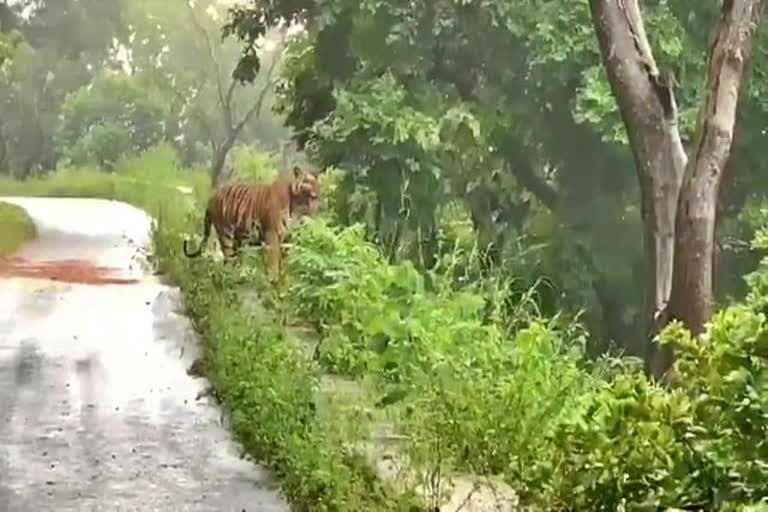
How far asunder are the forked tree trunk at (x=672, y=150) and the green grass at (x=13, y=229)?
8.79 meters

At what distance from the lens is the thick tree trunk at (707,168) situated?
6.56m

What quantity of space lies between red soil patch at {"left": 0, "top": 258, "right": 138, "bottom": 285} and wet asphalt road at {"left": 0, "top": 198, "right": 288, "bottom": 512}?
0.89m

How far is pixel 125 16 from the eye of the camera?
30172mm

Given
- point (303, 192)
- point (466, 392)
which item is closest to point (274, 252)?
point (303, 192)

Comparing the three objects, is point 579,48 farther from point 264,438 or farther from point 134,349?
point 264,438

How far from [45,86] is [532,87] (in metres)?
22.4

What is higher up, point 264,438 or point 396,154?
point 396,154

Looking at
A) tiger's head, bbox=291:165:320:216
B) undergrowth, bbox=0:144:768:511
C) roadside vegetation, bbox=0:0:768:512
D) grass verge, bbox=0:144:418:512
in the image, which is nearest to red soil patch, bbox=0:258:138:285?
roadside vegetation, bbox=0:0:768:512

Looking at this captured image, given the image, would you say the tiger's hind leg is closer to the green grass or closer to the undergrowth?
the undergrowth

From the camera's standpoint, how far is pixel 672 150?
22.8 ft

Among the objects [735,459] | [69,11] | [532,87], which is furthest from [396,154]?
[69,11]

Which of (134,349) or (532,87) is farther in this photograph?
(532,87)

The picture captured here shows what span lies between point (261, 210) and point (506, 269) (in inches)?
70.8

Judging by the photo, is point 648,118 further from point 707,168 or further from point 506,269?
point 506,269
